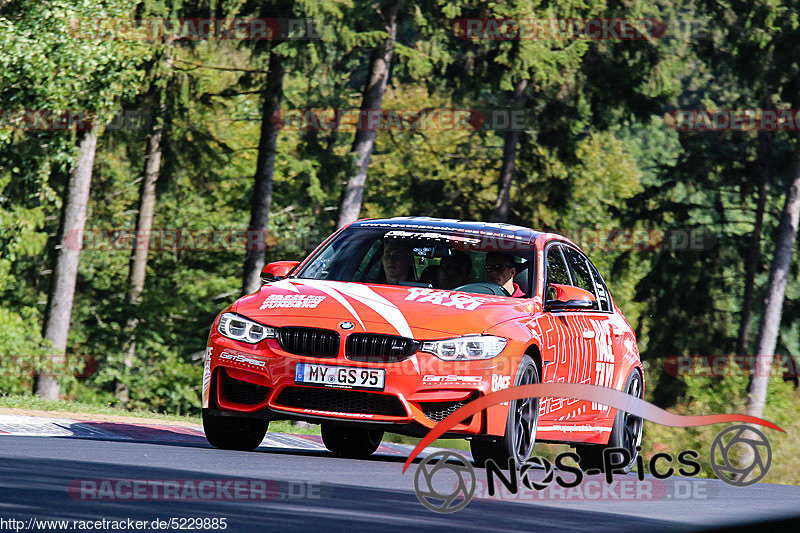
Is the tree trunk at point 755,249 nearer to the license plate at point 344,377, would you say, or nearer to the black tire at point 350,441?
the black tire at point 350,441

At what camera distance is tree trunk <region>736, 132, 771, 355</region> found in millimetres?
41000

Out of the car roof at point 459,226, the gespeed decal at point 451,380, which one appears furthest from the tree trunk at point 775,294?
the gespeed decal at point 451,380

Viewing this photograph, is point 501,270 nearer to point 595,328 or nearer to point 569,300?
point 569,300

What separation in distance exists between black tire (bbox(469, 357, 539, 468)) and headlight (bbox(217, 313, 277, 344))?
5.57ft

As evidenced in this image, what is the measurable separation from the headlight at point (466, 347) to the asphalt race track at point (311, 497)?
0.89m

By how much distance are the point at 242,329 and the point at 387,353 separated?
115 cm

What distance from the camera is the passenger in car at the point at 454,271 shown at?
456 inches

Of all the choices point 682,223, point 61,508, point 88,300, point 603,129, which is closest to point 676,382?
point 682,223

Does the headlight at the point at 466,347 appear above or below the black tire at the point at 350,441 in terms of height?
above

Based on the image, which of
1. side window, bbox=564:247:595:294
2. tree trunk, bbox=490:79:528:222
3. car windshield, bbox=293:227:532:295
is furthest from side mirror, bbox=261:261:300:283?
tree trunk, bbox=490:79:528:222

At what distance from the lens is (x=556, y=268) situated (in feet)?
40.3

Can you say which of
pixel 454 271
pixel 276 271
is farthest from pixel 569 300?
pixel 276 271

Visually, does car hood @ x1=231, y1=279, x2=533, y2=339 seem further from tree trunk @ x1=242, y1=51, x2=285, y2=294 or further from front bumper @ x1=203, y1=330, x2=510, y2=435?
tree trunk @ x1=242, y1=51, x2=285, y2=294

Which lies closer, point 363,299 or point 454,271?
point 363,299
